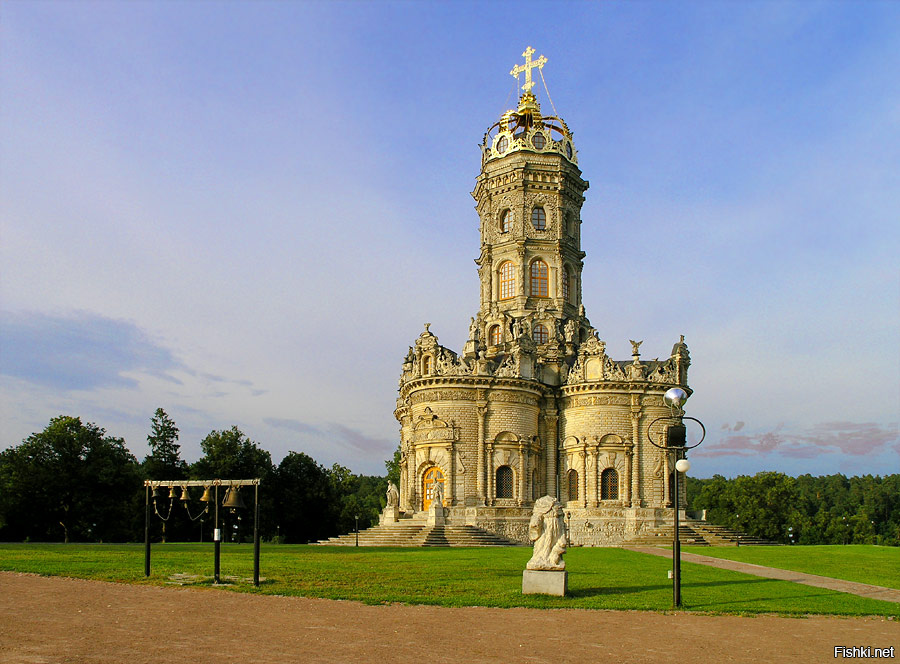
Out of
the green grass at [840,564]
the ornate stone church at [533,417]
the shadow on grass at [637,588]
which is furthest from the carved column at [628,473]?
the shadow on grass at [637,588]

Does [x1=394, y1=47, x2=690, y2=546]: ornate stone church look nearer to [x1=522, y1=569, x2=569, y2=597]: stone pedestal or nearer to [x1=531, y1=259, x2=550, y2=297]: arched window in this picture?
[x1=531, y1=259, x2=550, y2=297]: arched window

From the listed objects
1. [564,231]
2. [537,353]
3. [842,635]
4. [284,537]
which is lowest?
[284,537]

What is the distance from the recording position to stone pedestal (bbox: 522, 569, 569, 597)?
2003 centimetres

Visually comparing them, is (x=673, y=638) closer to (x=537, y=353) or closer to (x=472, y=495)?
(x=472, y=495)

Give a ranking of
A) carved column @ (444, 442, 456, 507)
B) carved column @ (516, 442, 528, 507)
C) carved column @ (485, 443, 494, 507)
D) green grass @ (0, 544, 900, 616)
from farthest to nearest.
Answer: carved column @ (516, 442, 528, 507) → carved column @ (485, 443, 494, 507) → carved column @ (444, 442, 456, 507) → green grass @ (0, 544, 900, 616)

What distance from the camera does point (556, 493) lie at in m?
59.9

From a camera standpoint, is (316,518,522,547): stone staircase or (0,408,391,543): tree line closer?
(316,518,522,547): stone staircase

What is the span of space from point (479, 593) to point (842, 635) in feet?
27.0

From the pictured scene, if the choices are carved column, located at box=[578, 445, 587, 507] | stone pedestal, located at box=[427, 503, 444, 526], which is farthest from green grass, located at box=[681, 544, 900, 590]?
stone pedestal, located at box=[427, 503, 444, 526]

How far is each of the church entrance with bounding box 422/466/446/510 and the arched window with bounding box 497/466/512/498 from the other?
3956mm

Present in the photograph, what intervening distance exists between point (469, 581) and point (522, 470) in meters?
34.1

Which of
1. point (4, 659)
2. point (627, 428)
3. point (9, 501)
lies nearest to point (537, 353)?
point (627, 428)

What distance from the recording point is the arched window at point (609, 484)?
2308 inches

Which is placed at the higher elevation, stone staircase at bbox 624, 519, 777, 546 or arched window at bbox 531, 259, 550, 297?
arched window at bbox 531, 259, 550, 297
